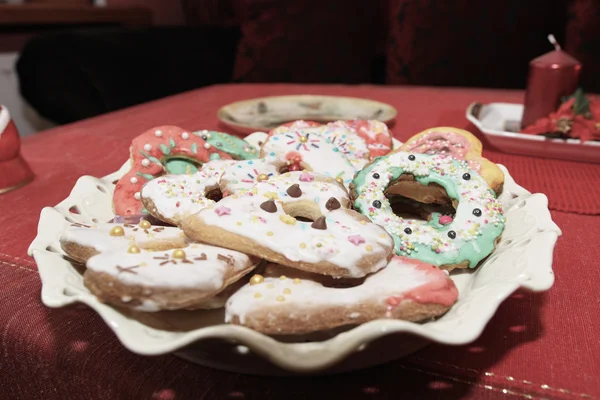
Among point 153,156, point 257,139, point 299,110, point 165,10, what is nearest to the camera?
point 153,156

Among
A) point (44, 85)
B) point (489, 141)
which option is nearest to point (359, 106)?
point (489, 141)

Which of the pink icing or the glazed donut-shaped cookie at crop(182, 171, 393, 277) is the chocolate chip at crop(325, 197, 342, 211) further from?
the pink icing

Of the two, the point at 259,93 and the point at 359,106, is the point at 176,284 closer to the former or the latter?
the point at 359,106

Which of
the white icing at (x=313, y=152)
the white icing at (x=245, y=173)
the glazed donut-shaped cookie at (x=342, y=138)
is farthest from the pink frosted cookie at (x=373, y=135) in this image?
the white icing at (x=245, y=173)

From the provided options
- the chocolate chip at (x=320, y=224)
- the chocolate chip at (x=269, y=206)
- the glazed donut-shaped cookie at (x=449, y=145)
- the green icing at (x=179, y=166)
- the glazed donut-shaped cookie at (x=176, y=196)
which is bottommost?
the green icing at (x=179, y=166)

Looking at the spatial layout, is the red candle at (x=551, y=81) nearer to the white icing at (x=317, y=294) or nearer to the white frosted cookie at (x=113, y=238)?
the white icing at (x=317, y=294)

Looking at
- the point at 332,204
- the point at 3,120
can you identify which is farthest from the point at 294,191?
the point at 3,120

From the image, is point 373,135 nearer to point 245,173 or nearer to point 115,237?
point 245,173
